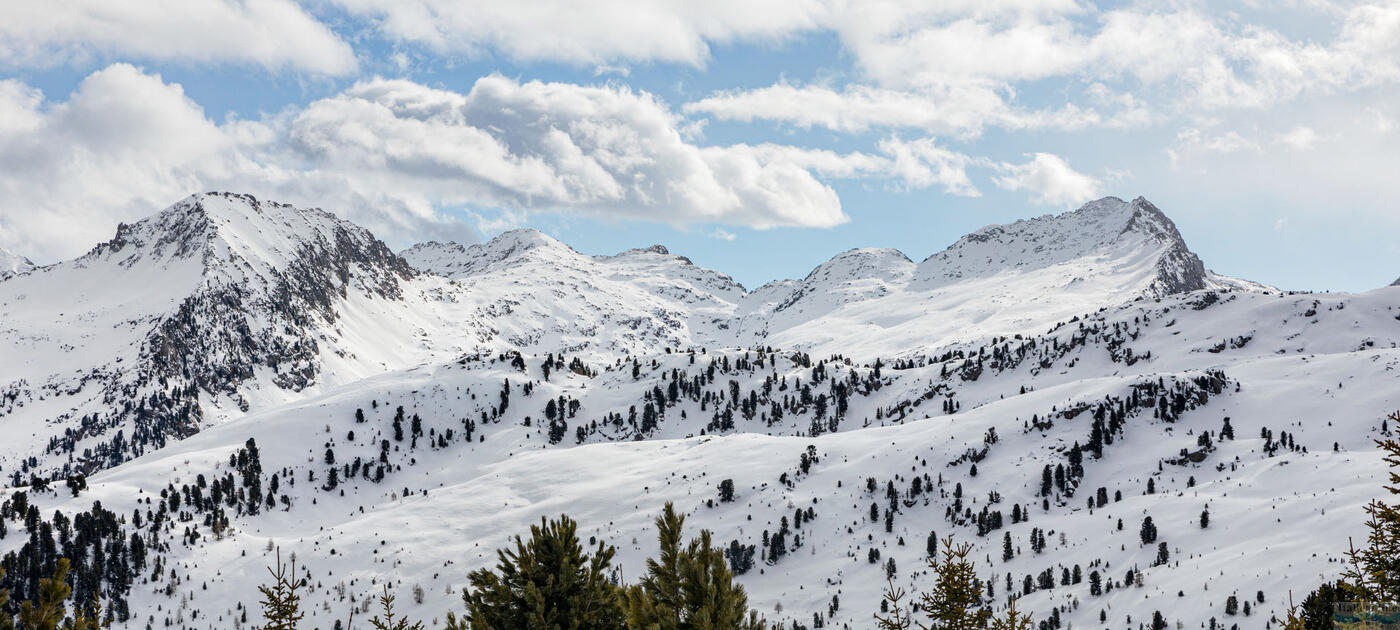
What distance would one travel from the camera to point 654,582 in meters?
18.1

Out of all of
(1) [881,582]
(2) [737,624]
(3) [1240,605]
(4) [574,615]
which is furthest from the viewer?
(1) [881,582]

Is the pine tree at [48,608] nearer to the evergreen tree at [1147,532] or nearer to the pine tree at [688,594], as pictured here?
the pine tree at [688,594]

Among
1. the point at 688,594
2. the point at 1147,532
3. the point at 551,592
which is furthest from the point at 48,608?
the point at 1147,532

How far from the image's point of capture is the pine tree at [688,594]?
16562 millimetres

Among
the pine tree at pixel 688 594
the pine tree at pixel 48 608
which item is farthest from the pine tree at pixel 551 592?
the pine tree at pixel 48 608

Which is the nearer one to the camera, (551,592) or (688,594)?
(688,594)

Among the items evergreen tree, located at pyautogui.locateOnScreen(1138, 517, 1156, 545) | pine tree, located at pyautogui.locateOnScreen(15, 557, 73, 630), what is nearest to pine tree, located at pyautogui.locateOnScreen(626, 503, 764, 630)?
pine tree, located at pyautogui.locateOnScreen(15, 557, 73, 630)

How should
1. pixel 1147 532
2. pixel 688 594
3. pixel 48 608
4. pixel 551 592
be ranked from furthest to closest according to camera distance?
pixel 1147 532 → pixel 551 592 → pixel 48 608 → pixel 688 594

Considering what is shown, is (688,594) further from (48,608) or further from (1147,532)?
(1147,532)

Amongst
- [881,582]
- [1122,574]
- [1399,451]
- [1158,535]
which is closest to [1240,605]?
[1122,574]

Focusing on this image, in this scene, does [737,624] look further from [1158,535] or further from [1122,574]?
[1158,535]

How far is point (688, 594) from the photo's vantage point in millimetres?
17094

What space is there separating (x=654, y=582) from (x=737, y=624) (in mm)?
2054

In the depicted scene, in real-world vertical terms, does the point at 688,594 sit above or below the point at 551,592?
above
